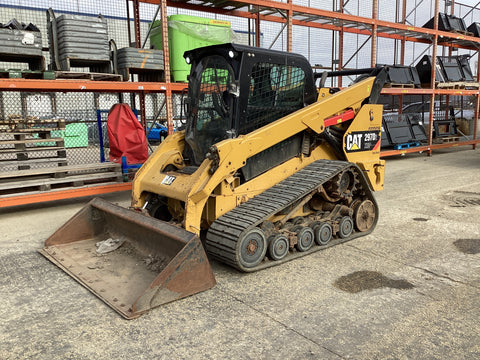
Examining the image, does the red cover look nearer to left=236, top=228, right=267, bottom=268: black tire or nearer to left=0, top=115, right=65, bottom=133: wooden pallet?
left=0, top=115, right=65, bottom=133: wooden pallet

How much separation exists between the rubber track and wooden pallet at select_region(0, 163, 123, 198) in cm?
378

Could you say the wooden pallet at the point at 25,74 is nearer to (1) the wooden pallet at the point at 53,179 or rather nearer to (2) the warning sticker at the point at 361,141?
(1) the wooden pallet at the point at 53,179

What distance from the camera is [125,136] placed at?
7660 millimetres

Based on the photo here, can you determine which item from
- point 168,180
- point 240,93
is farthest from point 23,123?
point 240,93

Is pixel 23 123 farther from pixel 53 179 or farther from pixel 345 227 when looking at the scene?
pixel 345 227

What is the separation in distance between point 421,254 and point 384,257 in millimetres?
453

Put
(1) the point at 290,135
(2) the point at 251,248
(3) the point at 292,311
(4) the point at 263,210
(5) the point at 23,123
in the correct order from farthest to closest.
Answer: (5) the point at 23,123 → (1) the point at 290,135 → (4) the point at 263,210 → (2) the point at 251,248 → (3) the point at 292,311

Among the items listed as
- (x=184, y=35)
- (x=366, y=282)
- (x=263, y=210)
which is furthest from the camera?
(x=184, y=35)

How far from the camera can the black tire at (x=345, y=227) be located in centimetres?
507

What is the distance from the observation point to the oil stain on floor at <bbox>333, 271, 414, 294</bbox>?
386cm

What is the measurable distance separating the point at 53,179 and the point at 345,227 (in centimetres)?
484

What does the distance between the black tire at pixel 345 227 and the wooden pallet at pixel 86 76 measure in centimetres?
453

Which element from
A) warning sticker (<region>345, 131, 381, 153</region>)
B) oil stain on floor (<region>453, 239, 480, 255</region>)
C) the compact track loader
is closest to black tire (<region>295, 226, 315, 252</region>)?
the compact track loader

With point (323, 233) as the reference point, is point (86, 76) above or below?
above
